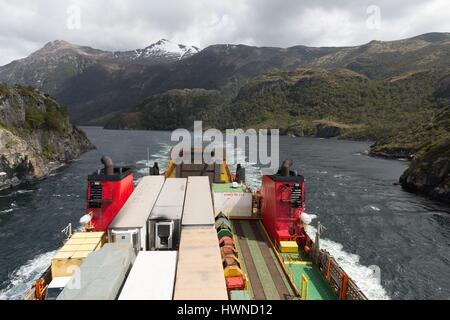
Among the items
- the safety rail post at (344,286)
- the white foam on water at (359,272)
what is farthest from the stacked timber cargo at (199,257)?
the white foam on water at (359,272)

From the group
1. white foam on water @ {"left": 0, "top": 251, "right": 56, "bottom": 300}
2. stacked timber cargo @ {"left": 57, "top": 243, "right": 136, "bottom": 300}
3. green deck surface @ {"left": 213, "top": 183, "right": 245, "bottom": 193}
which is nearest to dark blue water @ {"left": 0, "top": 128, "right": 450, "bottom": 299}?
white foam on water @ {"left": 0, "top": 251, "right": 56, "bottom": 300}

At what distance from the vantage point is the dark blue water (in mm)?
34938

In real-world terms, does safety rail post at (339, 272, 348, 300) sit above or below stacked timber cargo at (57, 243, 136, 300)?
below

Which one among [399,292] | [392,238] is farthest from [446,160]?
[399,292]

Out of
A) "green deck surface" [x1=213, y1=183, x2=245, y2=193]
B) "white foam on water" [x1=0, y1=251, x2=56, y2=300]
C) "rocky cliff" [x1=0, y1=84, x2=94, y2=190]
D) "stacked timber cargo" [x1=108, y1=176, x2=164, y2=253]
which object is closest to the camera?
"stacked timber cargo" [x1=108, y1=176, x2=164, y2=253]

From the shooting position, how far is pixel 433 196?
7431 cm

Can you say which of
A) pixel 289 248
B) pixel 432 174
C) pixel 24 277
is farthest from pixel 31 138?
pixel 432 174

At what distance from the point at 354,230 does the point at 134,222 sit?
3956cm

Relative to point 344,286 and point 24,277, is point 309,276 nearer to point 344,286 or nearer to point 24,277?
point 344,286

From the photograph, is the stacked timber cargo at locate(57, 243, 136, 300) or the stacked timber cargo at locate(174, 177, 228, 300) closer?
the stacked timber cargo at locate(57, 243, 136, 300)

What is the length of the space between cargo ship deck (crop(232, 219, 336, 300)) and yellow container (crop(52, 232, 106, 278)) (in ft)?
36.2

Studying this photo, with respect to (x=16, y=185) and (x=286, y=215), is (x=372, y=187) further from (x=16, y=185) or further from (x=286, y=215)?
(x=16, y=185)

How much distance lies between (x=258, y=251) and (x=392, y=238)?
32717 millimetres

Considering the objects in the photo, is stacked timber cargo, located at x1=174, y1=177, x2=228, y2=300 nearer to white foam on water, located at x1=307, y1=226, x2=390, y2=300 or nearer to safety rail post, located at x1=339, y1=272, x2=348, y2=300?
safety rail post, located at x1=339, y1=272, x2=348, y2=300
